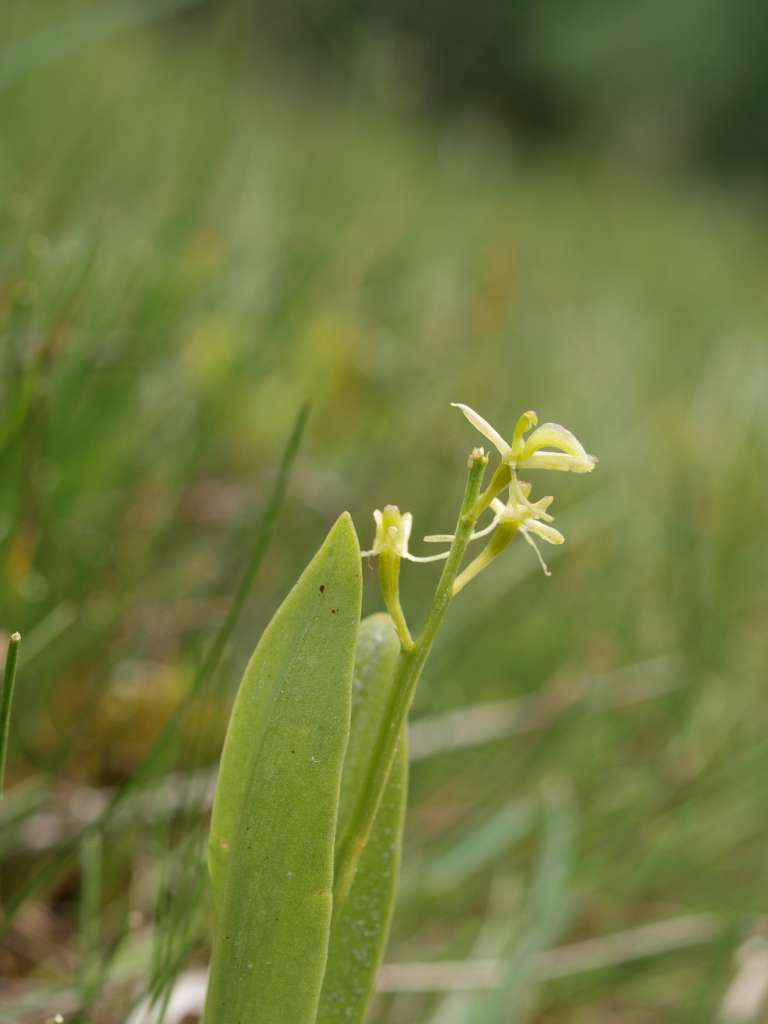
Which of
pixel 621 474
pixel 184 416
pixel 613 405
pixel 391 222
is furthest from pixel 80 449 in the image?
pixel 391 222

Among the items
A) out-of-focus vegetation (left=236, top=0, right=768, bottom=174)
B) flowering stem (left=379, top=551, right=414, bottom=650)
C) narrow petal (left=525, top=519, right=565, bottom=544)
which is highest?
out-of-focus vegetation (left=236, top=0, right=768, bottom=174)

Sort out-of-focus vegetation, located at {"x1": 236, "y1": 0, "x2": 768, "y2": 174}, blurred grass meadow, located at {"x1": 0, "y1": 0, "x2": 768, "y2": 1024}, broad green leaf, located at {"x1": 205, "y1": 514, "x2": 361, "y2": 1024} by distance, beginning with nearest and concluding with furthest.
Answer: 1. broad green leaf, located at {"x1": 205, "y1": 514, "x2": 361, "y2": 1024}
2. blurred grass meadow, located at {"x1": 0, "y1": 0, "x2": 768, "y2": 1024}
3. out-of-focus vegetation, located at {"x1": 236, "y1": 0, "x2": 768, "y2": 174}

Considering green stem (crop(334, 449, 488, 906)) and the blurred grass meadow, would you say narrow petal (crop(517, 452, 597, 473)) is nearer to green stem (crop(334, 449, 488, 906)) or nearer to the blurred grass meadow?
green stem (crop(334, 449, 488, 906))

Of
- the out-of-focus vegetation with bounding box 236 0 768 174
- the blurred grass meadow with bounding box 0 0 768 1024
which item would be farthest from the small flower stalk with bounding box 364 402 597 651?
the out-of-focus vegetation with bounding box 236 0 768 174

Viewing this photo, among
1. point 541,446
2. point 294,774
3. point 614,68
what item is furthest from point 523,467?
point 614,68

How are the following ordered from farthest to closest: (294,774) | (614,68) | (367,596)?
(614,68)
(367,596)
(294,774)

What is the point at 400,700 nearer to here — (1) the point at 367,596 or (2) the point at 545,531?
(2) the point at 545,531
